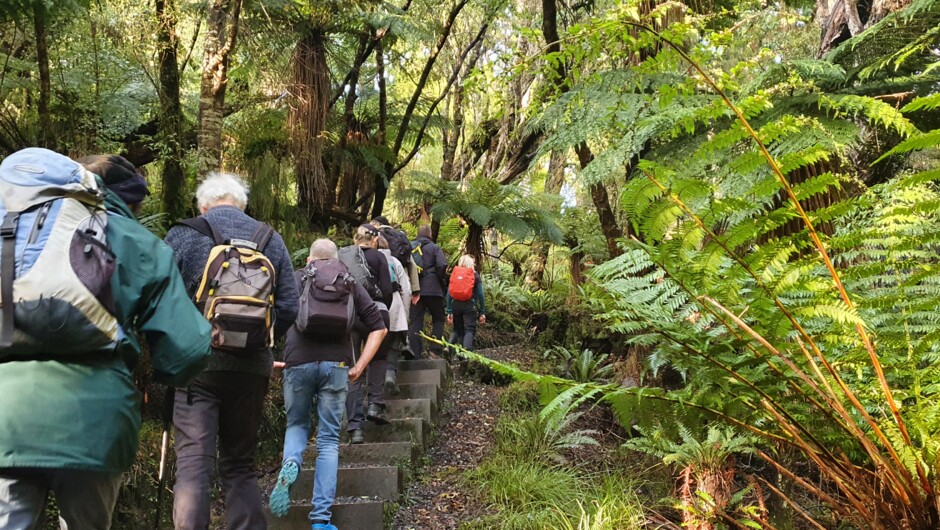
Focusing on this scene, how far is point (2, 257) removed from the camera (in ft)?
5.93

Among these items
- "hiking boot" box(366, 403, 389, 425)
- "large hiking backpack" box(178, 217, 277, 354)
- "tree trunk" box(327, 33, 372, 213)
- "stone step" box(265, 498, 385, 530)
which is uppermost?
"tree trunk" box(327, 33, 372, 213)

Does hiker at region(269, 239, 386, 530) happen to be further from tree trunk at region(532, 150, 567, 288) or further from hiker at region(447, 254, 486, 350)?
tree trunk at region(532, 150, 567, 288)

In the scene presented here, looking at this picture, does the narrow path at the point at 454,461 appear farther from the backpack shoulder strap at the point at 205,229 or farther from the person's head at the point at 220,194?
the person's head at the point at 220,194

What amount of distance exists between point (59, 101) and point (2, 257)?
195 inches

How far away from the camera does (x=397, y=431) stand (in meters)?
5.55

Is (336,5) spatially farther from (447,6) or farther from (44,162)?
(44,162)

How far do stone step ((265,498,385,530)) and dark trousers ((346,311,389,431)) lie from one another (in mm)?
1014

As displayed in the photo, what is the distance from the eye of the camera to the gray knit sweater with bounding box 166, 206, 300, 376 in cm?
314

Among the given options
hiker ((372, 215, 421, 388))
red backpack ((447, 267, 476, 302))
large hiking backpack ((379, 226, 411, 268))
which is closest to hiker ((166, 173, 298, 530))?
hiker ((372, 215, 421, 388))

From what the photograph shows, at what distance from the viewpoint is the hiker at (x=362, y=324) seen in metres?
5.25

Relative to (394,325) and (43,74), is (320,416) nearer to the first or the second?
(394,325)

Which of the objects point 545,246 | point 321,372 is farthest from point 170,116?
point 545,246

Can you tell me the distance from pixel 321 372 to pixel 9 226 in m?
2.28

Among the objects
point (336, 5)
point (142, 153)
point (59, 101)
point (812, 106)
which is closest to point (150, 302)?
point (812, 106)
